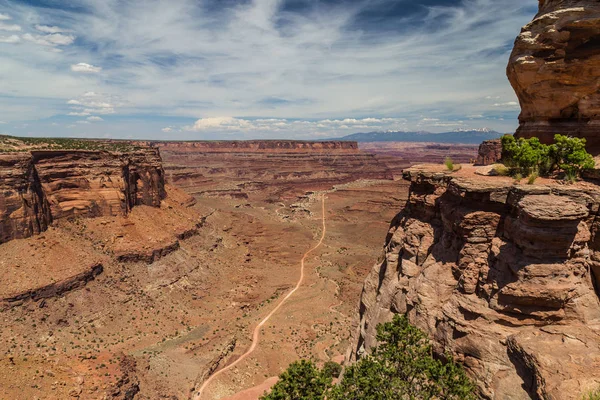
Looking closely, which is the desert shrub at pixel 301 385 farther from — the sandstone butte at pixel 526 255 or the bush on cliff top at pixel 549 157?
the bush on cliff top at pixel 549 157

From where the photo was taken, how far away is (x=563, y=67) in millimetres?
16094

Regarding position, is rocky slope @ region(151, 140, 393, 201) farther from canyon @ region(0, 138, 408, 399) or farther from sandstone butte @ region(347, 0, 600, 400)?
sandstone butte @ region(347, 0, 600, 400)

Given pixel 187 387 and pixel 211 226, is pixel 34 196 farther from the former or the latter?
pixel 211 226

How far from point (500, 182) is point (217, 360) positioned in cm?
2684

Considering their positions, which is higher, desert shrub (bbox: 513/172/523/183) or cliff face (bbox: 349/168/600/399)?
desert shrub (bbox: 513/172/523/183)

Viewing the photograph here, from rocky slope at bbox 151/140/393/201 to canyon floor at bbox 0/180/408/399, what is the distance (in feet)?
221

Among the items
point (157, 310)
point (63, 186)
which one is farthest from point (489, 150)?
point (63, 186)

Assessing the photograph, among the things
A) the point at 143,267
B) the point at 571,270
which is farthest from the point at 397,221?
the point at 143,267

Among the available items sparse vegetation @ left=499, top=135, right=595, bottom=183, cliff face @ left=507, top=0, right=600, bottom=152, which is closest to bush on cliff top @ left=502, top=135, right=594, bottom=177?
sparse vegetation @ left=499, top=135, right=595, bottom=183

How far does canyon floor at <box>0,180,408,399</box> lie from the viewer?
86.9 ft

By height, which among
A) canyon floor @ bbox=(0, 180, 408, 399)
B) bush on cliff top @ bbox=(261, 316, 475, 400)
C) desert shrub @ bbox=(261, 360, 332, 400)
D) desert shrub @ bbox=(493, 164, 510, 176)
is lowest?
canyon floor @ bbox=(0, 180, 408, 399)

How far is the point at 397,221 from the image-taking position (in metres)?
23.1

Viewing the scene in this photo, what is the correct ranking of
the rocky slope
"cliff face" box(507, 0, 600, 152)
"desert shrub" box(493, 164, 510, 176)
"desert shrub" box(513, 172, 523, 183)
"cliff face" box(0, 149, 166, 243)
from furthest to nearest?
the rocky slope
"cliff face" box(0, 149, 166, 243)
"desert shrub" box(493, 164, 510, 176)
"cliff face" box(507, 0, 600, 152)
"desert shrub" box(513, 172, 523, 183)

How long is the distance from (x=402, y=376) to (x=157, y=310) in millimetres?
31928
